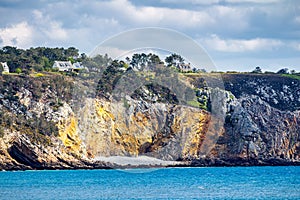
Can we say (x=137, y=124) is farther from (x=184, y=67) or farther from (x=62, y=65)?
(x=184, y=67)

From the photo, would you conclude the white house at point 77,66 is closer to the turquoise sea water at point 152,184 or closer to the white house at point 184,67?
the white house at point 184,67

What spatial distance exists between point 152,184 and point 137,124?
17.8 m

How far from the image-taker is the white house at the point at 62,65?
79.1 meters

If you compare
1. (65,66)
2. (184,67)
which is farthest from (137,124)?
(184,67)

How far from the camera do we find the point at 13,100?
6300 centimetres

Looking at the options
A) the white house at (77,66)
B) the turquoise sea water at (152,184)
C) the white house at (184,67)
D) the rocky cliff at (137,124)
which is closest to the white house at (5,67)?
the rocky cliff at (137,124)

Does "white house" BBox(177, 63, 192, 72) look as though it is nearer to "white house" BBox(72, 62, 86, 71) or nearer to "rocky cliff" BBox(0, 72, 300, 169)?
"rocky cliff" BBox(0, 72, 300, 169)

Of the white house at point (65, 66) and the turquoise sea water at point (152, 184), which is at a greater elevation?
the white house at point (65, 66)

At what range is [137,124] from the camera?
64.0 metres

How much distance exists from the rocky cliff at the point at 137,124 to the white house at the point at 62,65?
9173mm

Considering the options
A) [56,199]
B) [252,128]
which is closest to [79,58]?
[252,128]

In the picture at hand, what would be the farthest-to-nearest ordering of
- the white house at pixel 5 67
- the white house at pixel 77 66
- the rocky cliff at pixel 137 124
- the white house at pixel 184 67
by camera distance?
the white house at pixel 184 67 < the white house at pixel 77 66 < the white house at pixel 5 67 < the rocky cliff at pixel 137 124

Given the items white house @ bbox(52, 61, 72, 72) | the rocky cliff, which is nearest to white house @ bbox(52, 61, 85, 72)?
white house @ bbox(52, 61, 72, 72)

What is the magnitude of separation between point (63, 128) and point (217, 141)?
15299 mm
